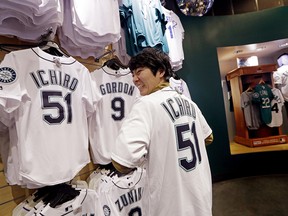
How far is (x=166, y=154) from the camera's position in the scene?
129 cm

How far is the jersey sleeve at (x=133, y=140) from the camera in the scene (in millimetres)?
1137

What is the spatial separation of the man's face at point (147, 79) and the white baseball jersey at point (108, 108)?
0.48 metres

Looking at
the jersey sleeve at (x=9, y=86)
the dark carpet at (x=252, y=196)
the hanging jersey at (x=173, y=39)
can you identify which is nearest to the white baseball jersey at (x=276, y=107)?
the dark carpet at (x=252, y=196)

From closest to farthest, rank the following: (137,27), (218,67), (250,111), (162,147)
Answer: (162,147)
(137,27)
(218,67)
(250,111)

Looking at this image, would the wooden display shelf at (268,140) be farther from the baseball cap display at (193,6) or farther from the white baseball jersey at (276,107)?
the baseball cap display at (193,6)

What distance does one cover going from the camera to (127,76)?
212 cm

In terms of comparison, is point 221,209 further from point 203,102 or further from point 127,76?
point 127,76

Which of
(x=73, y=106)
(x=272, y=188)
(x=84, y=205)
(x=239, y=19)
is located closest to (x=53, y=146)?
(x=73, y=106)

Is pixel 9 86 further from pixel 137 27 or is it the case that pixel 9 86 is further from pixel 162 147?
pixel 137 27

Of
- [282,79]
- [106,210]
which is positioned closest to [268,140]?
[282,79]

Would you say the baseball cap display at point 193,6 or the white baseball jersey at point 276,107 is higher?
the baseball cap display at point 193,6

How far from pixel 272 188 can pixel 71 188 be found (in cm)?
348

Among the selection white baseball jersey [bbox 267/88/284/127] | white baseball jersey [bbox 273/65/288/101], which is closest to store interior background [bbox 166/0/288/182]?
white baseball jersey [bbox 267/88/284/127]

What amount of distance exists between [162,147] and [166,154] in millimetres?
50
